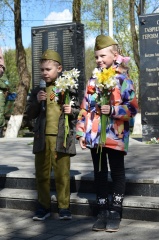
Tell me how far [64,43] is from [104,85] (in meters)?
7.95

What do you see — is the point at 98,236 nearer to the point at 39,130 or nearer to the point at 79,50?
the point at 39,130

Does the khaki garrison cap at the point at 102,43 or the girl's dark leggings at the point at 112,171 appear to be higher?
the khaki garrison cap at the point at 102,43

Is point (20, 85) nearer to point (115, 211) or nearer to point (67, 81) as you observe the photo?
point (67, 81)

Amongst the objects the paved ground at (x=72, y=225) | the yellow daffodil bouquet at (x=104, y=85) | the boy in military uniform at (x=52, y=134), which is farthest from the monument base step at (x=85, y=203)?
the yellow daffodil bouquet at (x=104, y=85)

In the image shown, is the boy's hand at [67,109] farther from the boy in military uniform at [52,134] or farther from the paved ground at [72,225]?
the paved ground at [72,225]

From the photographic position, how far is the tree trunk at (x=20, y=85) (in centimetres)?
1911

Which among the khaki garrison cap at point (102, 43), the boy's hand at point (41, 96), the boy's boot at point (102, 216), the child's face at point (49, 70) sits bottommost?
the boy's boot at point (102, 216)

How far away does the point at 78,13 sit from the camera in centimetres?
1805

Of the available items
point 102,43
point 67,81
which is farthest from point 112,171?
point 102,43

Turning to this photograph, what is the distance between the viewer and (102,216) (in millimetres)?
5684

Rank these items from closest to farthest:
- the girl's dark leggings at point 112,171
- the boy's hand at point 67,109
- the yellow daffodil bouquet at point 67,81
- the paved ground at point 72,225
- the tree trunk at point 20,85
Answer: the paved ground at point 72,225 → the girl's dark leggings at point 112,171 → the yellow daffodil bouquet at point 67,81 → the boy's hand at point 67,109 → the tree trunk at point 20,85

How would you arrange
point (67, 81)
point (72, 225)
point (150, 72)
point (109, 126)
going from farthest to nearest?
1. point (150, 72)
2. point (72, 225)
3. point (67, 81)
4. point (109, 126)

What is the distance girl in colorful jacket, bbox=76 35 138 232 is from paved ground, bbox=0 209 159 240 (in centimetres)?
15

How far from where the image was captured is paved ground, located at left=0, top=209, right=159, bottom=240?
17.7 ft
